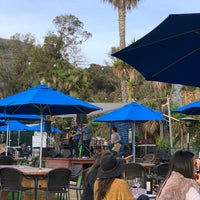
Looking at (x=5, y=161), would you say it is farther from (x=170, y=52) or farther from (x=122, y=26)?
(x=122, y=26)

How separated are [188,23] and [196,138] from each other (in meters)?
17.7

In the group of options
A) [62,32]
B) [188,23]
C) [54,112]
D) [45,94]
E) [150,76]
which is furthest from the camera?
[62,32]

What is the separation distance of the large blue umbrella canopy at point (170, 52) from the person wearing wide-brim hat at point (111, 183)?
49.8 inches

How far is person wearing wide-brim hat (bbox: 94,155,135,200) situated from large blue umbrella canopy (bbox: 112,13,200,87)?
126 centimetres

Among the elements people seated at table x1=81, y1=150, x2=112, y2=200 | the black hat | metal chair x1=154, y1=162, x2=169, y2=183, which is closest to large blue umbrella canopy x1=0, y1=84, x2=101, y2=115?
metal chair x1=154, y1=162, x2=169, y2=183

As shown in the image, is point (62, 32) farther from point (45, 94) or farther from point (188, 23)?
point (188, 23)

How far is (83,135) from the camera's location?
1786cm

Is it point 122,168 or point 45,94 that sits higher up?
point 45,94

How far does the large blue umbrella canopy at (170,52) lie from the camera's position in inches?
184

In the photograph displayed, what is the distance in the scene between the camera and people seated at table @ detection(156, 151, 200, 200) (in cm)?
425

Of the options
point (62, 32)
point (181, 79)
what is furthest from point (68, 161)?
point (62, 32)

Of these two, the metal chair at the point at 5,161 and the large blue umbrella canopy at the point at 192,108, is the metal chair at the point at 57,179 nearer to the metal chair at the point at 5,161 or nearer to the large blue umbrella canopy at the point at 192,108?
the metal chair at the point at 5,161

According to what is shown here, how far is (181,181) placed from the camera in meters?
4.30

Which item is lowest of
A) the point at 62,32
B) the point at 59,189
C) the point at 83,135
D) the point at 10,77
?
the point at 59,189
